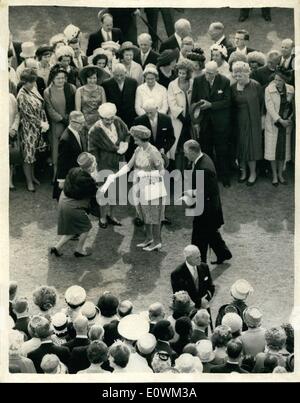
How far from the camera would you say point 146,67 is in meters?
11.2

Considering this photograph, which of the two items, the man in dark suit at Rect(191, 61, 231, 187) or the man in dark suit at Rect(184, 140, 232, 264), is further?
the man in dark suit at Rect(191, 61, 231, 187)

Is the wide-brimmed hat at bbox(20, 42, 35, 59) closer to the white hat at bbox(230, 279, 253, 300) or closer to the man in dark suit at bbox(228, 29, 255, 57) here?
the man in dark suit at bbox(228, 29, 255, 57)

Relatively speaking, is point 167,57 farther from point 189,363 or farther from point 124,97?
point 189,363

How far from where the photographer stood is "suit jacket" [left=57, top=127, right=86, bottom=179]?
424 inches

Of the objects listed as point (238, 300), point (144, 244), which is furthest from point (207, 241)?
point (238, 300)

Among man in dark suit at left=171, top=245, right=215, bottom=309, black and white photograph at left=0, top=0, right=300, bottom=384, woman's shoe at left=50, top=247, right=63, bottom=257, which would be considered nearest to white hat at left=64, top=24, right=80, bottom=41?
black and white photograph at left=0, top=0, right=300, bottom=384

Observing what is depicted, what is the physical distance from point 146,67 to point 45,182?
1581mm

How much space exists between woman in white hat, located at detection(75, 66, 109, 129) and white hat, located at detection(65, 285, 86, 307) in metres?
1.80

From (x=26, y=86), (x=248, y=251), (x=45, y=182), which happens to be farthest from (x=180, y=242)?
(x=26, y=86)

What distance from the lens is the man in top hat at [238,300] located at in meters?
10.0

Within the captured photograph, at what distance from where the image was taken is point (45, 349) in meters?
9.65

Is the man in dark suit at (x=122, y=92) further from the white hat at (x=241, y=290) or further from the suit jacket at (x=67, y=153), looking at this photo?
the white hat at (x=241, y=290)

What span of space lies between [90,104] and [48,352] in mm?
2744

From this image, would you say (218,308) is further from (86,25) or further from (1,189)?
(86,25)
